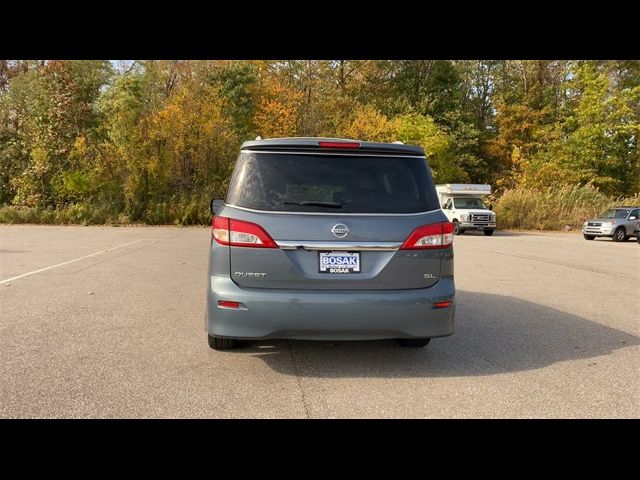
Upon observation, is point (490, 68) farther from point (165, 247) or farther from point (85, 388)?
point (85, 388)

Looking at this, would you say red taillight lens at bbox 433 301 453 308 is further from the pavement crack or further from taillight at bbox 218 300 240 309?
taillight at bbox 218 300 240 309

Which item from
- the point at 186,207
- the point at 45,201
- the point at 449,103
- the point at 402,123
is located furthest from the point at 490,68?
the point at 45,201

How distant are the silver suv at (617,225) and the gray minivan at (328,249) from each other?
2245cm

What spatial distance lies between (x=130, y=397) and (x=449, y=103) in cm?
4827

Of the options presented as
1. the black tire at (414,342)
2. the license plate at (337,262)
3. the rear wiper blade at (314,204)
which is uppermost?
the rear wiper blade at (314,204)

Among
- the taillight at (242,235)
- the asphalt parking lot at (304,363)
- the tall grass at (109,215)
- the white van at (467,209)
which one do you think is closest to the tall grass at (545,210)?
the white van at (467,209)

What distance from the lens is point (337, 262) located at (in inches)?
161

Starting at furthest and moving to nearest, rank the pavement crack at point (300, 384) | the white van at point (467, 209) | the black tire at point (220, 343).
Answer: the white van at point (467, 209) → the black tire at point (220, 343) → the pavement crack at point (300, 384)

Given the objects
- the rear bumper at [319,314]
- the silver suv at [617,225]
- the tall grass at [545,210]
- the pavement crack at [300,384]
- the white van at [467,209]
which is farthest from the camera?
the tall grass at [545,210]

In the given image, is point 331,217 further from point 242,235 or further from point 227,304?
point 227,304

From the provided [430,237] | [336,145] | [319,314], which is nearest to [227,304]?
[319,314]

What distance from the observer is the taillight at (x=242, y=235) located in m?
4.07

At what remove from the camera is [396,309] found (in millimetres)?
4113

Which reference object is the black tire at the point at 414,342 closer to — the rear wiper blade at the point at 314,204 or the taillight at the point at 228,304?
the rear wiper blade at the point at 314,204
